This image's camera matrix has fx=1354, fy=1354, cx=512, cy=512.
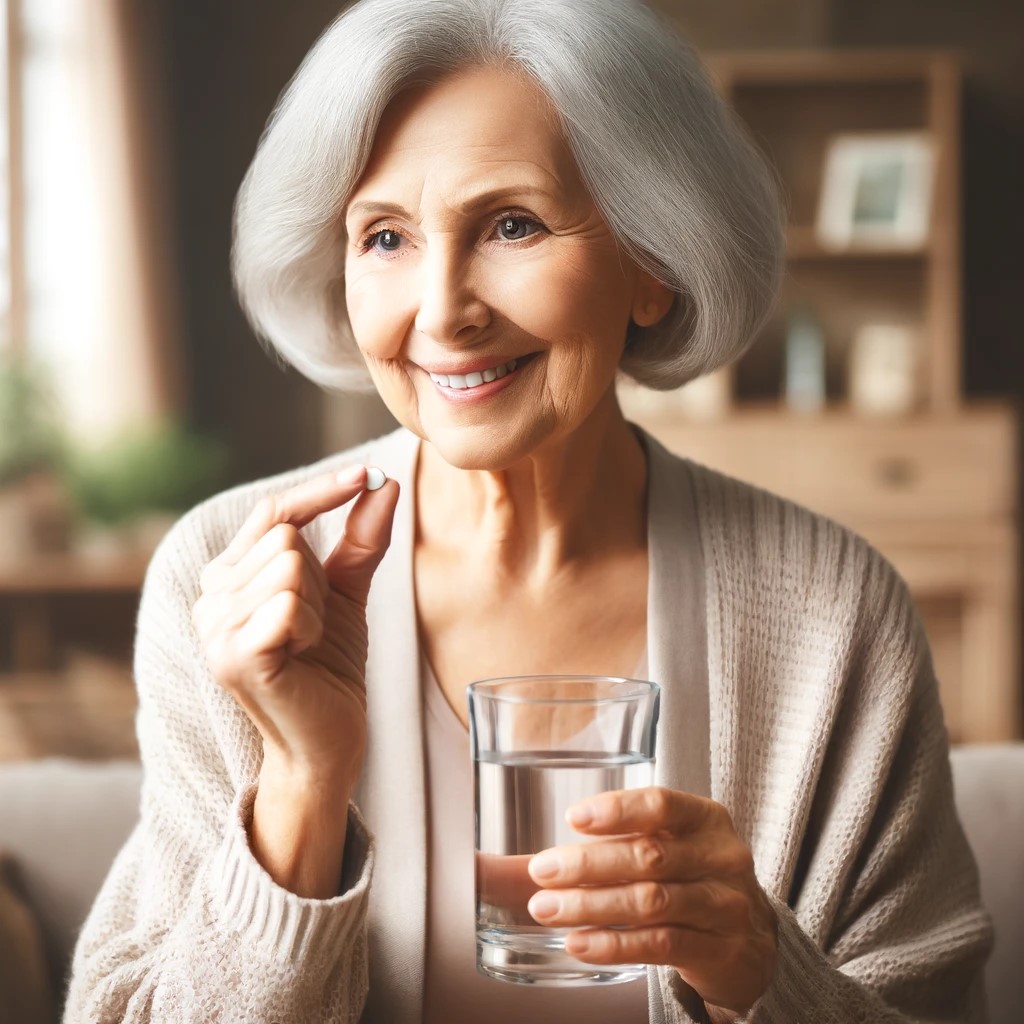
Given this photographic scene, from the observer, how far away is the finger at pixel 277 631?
91 cm

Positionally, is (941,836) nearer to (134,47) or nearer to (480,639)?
(480,639)

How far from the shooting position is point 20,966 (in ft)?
4.61

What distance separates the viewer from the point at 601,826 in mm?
838

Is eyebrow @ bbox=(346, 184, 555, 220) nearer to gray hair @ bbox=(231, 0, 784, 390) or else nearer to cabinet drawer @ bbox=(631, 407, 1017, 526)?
gray hair @ bbox=(231, 0, 784, 390)

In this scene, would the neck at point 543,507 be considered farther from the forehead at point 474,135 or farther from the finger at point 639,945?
the finger at point 639,945

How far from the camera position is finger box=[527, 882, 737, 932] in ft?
2.79

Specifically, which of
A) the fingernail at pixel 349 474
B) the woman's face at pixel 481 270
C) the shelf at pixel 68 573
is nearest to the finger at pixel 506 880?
the fingernail at pixel 349 474

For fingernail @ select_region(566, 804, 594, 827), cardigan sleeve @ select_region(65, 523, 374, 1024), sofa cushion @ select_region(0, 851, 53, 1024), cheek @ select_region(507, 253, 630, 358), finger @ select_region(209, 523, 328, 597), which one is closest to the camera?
fingernail @ select_region(566, 804, 594, 827)

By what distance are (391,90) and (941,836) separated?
34.7 inches

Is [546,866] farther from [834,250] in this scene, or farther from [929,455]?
[834,250]

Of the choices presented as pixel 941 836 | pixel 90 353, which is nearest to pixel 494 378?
pixel 941 836

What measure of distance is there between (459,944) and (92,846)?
53 cm

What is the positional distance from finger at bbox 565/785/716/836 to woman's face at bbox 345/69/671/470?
0.39 metres

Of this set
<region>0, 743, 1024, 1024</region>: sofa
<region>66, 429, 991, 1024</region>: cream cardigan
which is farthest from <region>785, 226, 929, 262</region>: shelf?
<region>66, 429, 991, 1024</region>: cream cardigan
